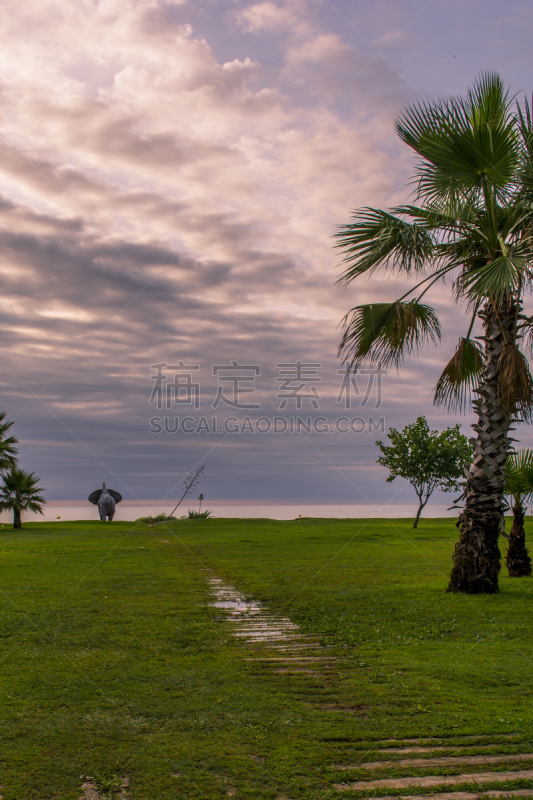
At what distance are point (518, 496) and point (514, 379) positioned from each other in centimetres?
550

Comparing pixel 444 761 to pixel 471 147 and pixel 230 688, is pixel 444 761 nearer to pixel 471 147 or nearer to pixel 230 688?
pixel 230 688

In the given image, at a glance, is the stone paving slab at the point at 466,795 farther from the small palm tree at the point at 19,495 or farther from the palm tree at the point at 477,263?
the small palm tree at the point at 19,495

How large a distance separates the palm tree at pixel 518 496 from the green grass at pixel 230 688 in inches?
112

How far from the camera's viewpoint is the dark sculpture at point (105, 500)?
55719 mm

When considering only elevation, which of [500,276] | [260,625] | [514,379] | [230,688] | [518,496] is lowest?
[260,625]

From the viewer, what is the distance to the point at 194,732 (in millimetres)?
5016

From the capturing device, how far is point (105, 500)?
183ft

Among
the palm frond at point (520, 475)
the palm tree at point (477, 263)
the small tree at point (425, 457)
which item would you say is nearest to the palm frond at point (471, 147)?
the palm tree at point (477, 263)

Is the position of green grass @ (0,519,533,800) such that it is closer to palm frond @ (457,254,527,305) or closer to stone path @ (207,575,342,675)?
stone path @ (207,575,342,675)

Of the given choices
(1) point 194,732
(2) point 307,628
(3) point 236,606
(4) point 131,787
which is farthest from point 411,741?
(3) point 236,606

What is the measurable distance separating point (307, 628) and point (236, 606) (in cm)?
240

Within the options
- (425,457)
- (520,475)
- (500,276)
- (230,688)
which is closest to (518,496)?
(520,475)

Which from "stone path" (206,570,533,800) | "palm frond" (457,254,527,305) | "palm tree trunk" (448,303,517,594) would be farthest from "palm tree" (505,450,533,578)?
"stone path" (206,570,533,800)

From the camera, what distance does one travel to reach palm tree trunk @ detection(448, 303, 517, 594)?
13.1 m
